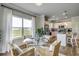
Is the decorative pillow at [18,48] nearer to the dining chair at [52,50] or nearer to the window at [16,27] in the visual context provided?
the window at [16,27]

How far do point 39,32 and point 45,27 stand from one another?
0.52ft

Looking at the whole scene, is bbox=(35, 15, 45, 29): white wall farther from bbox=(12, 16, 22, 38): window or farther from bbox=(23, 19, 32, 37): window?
bbox=(12, 16, 22, 38): window

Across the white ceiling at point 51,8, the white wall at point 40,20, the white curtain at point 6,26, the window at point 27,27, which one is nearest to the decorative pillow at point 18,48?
the white curtain at point 6,26

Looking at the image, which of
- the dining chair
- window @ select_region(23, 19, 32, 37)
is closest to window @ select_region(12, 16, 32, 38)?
window @ select_region(23, 19, 32, 37)

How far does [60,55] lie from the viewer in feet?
6.05

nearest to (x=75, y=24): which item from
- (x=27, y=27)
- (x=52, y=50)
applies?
(x=52, y=50)

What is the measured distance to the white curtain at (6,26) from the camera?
1.88m

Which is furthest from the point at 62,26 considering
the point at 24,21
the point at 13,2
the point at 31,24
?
the point at 13,2

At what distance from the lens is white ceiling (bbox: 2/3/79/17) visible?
1.83 metres

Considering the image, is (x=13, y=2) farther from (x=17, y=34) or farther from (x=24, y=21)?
(x=17, y=34)

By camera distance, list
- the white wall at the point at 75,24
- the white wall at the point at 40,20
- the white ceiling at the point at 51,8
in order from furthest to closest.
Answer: the white wall at the point at 40,20 → the white wall at the point at 75,24 → the white ceiling at the point at 51,8

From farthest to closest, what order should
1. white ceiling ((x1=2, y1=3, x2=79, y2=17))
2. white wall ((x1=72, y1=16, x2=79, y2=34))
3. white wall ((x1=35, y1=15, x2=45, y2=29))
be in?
white wall ((x1=35, y1=15, x2=45, y2=29)) < white wall ((x1=72, y1=16, x2=79, y2=34)) < white ceiling ((x1=2, y1=3, x2=79, y2=17))

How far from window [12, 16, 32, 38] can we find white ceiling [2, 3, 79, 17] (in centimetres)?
24

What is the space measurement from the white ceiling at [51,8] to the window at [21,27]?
0.78 ft
